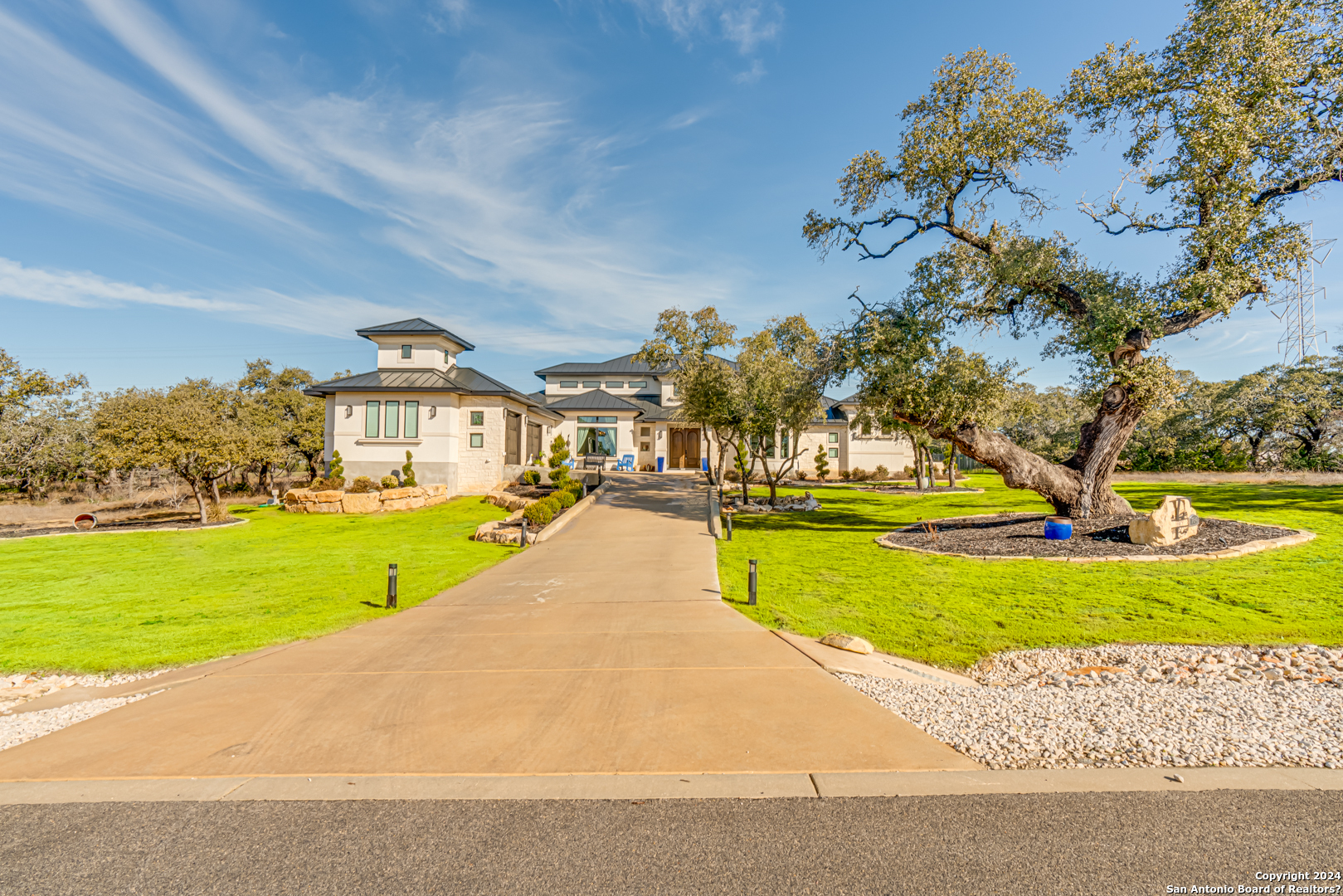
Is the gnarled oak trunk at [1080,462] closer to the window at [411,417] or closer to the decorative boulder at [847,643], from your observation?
the decorative boulder at [847,643]

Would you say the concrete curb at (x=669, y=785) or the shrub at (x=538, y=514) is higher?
the shrub at (x=538, y=514)

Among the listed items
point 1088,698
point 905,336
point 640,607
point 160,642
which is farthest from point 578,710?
point 905,336

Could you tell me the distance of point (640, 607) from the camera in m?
9.06

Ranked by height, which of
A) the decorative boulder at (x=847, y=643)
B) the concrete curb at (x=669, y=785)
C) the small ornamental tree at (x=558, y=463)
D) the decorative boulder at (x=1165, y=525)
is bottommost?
the decorative boulder at (x=847, y=643)

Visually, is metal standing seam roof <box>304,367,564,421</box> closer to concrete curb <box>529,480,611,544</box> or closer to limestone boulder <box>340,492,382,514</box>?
limestone boulder <box>340,492,382,514</box>

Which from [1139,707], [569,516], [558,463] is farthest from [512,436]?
[1139,707]

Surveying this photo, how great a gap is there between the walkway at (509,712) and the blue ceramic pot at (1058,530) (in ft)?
27.9

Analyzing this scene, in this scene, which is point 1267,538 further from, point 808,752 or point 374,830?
point 374,830

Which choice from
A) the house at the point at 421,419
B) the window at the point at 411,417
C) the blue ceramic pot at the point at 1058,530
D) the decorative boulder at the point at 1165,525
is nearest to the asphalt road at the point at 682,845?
the decorative boulder at the point at 1165,525

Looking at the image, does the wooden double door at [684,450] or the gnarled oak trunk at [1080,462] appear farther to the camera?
the wooden double door at [684,450]

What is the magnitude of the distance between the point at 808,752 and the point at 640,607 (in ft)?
16.2

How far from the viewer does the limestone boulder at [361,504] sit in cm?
2298

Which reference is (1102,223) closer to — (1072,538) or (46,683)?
(1072,538)

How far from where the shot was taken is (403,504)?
23688mm
